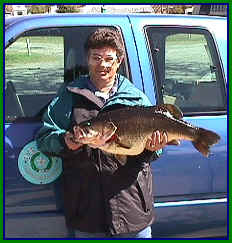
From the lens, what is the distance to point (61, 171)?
2.92m

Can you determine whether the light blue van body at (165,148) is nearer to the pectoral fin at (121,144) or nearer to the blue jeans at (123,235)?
the blue jeans at (123,235)

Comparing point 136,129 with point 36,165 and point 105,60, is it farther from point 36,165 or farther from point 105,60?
point 36,165

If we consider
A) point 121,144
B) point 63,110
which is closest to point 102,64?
point 63,110

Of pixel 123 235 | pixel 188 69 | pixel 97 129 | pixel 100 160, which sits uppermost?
pixel 188 69

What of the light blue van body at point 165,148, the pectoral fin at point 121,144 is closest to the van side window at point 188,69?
the light blue van body at point 165,148

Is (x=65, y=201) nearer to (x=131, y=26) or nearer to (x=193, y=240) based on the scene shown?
(x=193, y=240)

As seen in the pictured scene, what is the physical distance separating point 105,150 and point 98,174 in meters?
0.21

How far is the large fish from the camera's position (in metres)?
2.36

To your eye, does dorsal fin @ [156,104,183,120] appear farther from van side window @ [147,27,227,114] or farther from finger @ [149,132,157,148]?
van side window @ [147,27,227,114]

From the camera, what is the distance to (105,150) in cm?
243

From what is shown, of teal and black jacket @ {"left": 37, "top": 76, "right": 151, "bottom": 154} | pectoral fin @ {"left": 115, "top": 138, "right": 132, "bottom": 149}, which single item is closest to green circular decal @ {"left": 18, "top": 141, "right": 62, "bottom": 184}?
teal and black jacket @ {"left": 37, "top": 76, "right": 151, "bottom": 154}

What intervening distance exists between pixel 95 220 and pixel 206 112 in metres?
1.21

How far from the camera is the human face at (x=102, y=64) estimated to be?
250 cm

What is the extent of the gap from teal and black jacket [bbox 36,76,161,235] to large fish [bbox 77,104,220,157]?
9 centimetres
